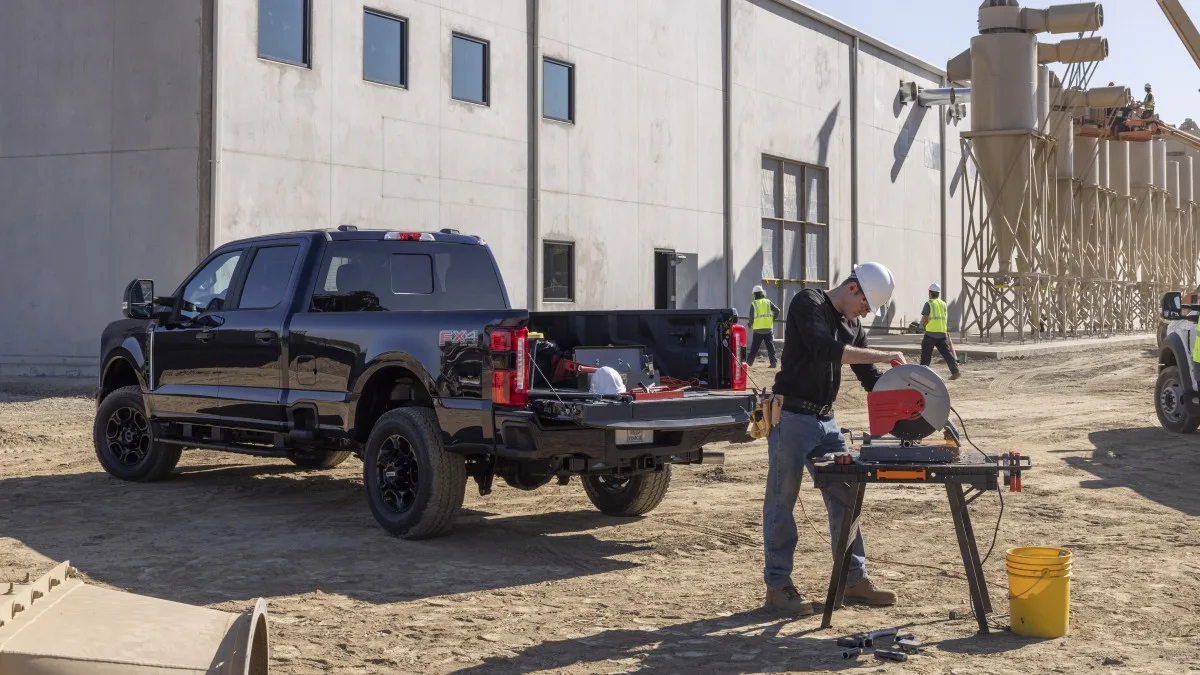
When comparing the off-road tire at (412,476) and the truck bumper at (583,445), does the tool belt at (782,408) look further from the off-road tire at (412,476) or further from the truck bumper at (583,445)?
the off-road tire at (412,476)

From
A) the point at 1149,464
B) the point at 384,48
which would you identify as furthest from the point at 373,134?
the point at 1149,464

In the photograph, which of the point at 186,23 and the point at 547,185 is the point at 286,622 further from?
the point at 547,185

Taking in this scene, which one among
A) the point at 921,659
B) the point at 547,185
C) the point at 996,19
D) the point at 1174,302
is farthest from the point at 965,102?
the point at 921,659

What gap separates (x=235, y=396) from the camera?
422 inches

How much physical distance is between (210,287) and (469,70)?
14212mm

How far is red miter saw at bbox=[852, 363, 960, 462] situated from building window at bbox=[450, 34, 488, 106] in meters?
18.4

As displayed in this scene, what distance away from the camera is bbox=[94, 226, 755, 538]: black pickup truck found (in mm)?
8680

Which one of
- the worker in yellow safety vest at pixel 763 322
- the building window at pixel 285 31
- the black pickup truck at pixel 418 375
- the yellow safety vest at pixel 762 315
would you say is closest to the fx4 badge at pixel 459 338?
the black pickup truck at pixel 418 375

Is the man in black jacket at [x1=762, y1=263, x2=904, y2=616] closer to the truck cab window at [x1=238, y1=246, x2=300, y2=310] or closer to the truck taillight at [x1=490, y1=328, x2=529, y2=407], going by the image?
the truck taillight at [x1=490, y1=328, x2=529, y2=407]

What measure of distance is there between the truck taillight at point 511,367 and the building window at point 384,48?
14863 millimetres

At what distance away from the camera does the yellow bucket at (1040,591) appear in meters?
6.71

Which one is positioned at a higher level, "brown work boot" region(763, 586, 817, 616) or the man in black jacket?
the man in black jacket

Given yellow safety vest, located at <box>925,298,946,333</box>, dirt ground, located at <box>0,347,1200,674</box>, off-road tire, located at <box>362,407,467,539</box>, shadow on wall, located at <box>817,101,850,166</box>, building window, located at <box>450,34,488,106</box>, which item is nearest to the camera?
dirt ground, located at <box>0,347,1200,674</box>

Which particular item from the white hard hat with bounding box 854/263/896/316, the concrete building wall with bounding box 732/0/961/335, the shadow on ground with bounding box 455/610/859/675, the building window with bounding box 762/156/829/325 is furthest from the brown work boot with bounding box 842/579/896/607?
the building window with bounding box 762/156/829/325
